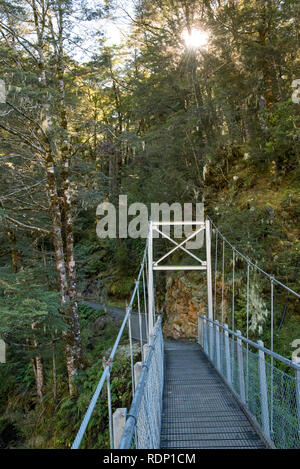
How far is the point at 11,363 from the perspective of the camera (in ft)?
29.5

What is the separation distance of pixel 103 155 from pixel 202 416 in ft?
25.5

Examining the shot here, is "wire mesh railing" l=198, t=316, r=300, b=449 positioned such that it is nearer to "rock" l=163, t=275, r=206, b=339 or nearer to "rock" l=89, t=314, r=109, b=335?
"rock" l=163, t=275, r=206, b=339

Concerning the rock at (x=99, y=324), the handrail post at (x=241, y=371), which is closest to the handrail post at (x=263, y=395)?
the handrail post at (x=241, y=371)

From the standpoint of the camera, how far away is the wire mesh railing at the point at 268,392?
7.32 ft

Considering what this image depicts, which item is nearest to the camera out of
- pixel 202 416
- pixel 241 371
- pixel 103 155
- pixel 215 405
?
pixel 202 416

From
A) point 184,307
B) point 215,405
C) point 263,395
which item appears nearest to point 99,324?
point 184,307

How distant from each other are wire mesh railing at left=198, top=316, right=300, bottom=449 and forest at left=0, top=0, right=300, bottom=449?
299 cm

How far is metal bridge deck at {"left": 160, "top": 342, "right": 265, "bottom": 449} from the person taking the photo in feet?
9.02

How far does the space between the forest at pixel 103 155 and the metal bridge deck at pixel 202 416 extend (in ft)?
7.71

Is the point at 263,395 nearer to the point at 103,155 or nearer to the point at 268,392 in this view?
the point at 268,392

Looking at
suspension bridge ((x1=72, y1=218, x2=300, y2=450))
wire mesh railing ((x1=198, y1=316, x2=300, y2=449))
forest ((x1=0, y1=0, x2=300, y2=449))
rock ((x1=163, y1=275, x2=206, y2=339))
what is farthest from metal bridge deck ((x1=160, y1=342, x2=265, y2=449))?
rock ((x1=163, y1=275, x2=206, y2=339))

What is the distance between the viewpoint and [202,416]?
3260 millimetres

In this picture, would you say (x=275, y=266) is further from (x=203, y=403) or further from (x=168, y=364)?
(x=203, y=403)

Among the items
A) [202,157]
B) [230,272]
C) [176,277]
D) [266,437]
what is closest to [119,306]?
[176,277]
